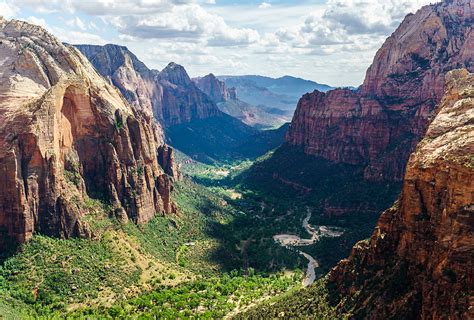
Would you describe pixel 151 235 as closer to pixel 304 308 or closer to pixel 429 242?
pixel 304 308

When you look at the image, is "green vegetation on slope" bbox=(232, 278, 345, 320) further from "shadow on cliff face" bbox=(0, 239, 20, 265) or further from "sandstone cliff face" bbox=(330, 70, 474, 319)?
"shadow on cliff face" bbox=(0, 239, 20, 265)

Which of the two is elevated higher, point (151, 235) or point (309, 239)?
point (151, 235)

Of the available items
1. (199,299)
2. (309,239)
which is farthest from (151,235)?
(309,239)

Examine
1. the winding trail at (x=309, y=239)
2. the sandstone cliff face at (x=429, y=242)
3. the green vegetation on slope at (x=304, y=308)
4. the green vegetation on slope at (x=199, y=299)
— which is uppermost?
the sandstone cliff face at (x=429, y=242)

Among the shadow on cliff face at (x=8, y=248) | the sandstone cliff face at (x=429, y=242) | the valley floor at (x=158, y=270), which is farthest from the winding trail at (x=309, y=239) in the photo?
the shadow on cliff face at (x=8, y=248)

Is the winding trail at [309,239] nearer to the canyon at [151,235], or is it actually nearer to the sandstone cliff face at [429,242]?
the canyon at [151,235]
